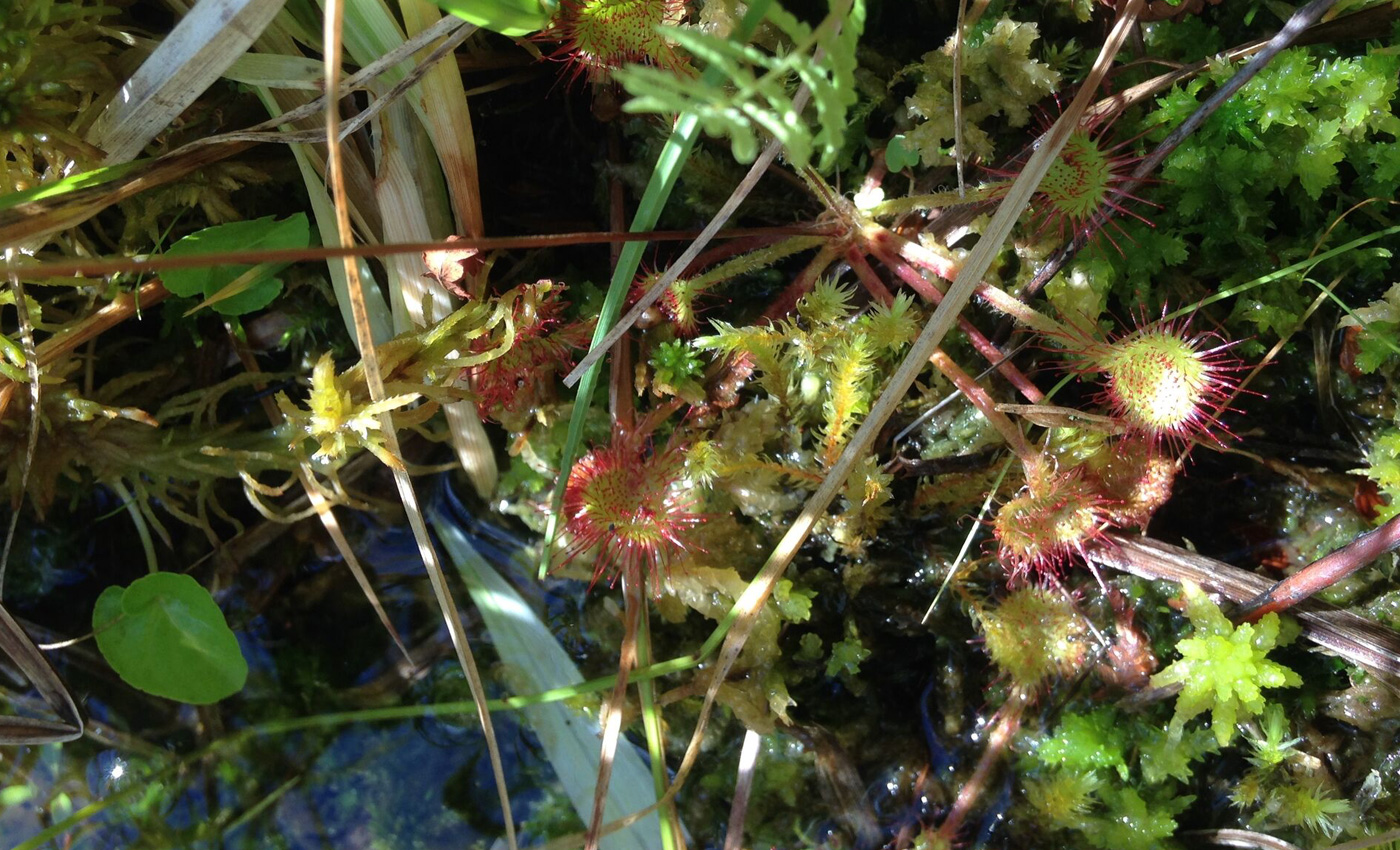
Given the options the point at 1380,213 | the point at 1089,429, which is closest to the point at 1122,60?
the point at 1380,213

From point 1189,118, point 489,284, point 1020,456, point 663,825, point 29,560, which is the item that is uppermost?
point 1189,118

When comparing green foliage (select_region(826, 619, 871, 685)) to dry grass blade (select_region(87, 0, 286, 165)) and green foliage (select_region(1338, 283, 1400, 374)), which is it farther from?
dry grass blade (select_region(87, 0, 286, 165))

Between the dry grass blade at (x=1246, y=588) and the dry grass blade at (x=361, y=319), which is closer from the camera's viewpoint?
the dry grass blade at (x=361, y=319)

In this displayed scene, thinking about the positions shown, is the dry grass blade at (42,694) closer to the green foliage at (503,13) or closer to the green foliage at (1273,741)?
the green foliage at (503,13)

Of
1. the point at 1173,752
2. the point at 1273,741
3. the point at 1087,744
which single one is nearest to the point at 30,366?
the point at 1087,744

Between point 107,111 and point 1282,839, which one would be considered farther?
point 1282,839

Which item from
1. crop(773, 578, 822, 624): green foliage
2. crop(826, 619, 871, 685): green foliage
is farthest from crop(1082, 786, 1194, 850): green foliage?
crop(773, 578, 822, 624): green foliage

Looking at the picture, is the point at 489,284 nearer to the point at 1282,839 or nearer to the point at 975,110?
the point at 975,110

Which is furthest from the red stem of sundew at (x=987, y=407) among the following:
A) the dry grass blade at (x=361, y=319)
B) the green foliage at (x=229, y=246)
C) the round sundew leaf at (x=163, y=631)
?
the round sundew leaf at (x=163, y=631)
